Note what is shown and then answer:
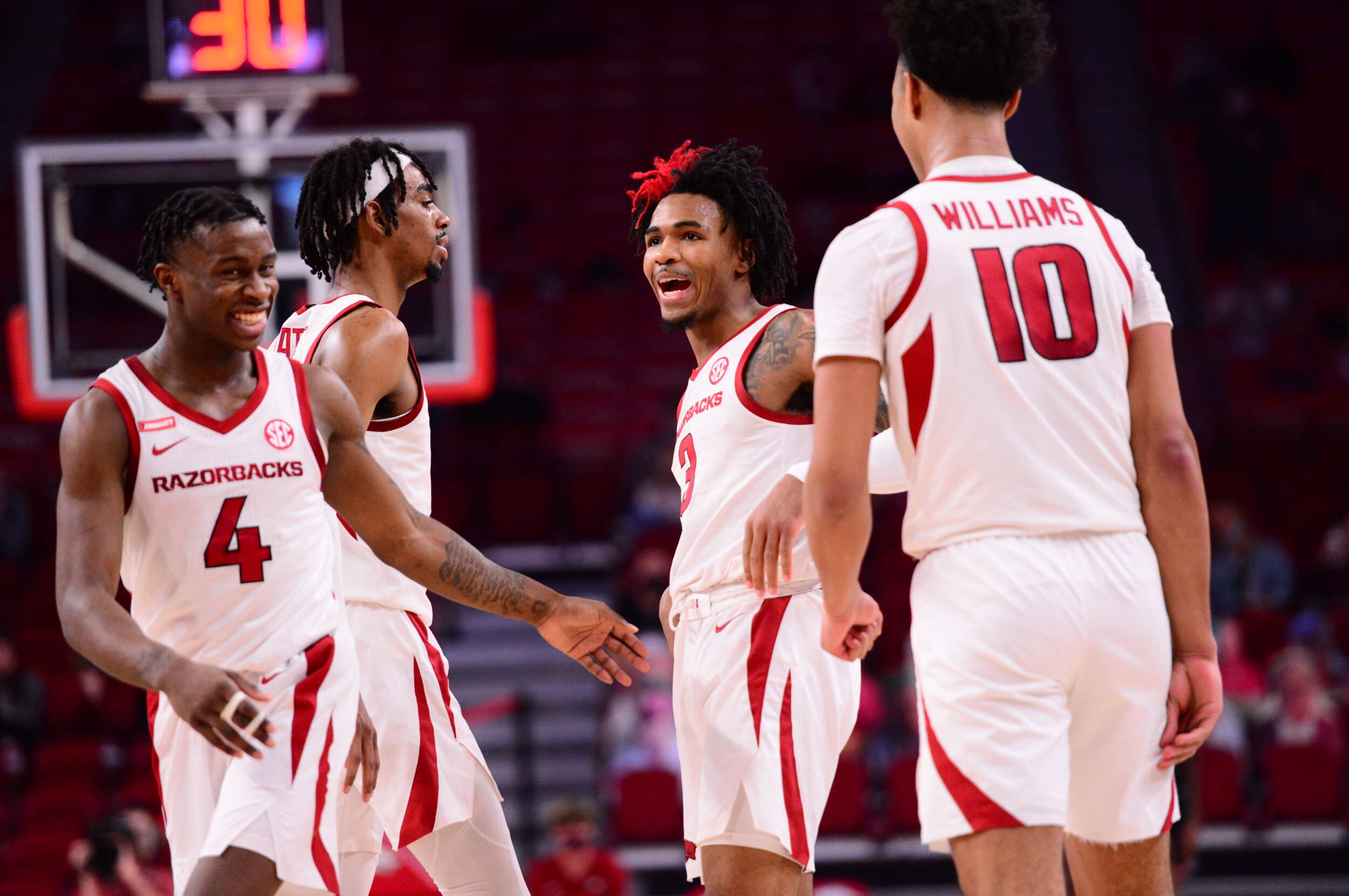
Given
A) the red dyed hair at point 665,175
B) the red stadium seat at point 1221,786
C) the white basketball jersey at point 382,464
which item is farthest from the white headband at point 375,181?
the red stadium seat at point 1221,786

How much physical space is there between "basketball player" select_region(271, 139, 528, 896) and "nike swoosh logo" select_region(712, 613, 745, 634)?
0.76 m

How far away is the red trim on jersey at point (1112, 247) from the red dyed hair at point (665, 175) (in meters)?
1.77

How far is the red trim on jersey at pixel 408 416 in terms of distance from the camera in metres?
4.50

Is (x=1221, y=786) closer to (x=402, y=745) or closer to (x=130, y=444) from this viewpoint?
(x=402, y=745)

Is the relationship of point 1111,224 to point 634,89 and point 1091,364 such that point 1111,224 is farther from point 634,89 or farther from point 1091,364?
point 634,89

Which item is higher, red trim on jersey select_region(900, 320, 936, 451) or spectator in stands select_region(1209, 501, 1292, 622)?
red trim on jersey select_region(900, 320, 936, 451)

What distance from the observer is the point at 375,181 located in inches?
190

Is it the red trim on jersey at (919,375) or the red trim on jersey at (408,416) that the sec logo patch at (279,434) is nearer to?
the red trim on jersey at (408,416)

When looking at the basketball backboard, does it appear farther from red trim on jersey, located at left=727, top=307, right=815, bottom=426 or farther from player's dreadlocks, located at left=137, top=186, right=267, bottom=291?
player's dreadlocks, located at left=137, top=186, right=267, bottom=291

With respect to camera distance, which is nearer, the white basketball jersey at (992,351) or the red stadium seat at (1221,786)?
the white basketball jersey at (992,351)

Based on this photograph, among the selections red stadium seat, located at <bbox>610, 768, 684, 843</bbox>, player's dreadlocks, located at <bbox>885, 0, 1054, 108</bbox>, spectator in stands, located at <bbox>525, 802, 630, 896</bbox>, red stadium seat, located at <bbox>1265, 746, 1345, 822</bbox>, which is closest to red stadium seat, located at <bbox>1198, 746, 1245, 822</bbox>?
red stadium seat, located at <bbox>1265, 746, 1345, 822</bbox>

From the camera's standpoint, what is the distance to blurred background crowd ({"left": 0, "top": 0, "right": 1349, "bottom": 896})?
10.1 meters

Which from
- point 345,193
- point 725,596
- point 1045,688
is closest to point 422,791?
point 725,596

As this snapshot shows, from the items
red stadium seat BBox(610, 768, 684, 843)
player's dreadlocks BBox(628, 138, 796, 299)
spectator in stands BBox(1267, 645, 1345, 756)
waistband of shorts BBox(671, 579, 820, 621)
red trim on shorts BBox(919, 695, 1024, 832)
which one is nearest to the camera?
red trim on shorts BBox(919, 695, 1024, 832)
